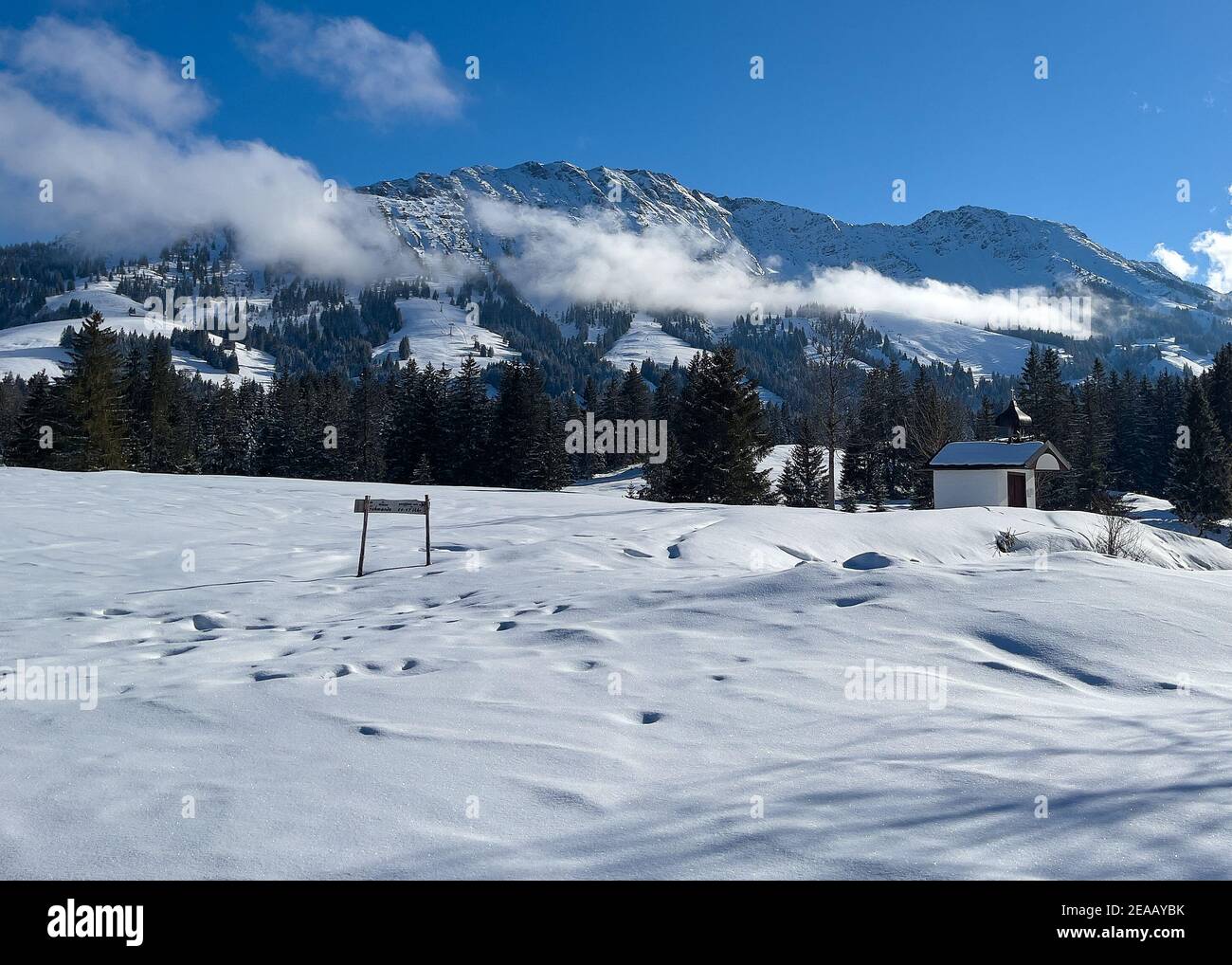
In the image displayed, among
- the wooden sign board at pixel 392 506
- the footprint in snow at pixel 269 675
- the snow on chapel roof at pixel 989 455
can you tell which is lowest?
the footprint in snow at pixel 269 675

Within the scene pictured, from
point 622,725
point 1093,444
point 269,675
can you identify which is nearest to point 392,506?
point 269,675

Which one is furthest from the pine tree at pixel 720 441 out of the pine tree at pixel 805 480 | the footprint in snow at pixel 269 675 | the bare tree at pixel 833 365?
the footprint in snow at pixel 269 675

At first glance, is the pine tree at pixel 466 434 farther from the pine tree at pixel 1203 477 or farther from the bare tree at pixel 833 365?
the pine tree at pixel 1203 477

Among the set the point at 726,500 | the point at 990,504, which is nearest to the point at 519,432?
the point at 726,500

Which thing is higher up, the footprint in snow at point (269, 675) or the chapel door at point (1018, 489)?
the chapel door at point (1018, 489)

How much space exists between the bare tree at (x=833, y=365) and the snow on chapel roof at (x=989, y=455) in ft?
16.2

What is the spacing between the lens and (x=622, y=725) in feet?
17.5

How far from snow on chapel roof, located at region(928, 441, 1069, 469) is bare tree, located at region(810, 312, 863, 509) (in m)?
4.93

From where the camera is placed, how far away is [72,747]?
4.85 metres

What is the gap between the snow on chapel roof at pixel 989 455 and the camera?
3083 centimetres

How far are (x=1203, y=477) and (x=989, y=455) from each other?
107 feet

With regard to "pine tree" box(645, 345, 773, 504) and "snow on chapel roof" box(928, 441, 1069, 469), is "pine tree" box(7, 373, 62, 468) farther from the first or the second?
"snow on chapel roof" box(928, 441, 1069, 469)
